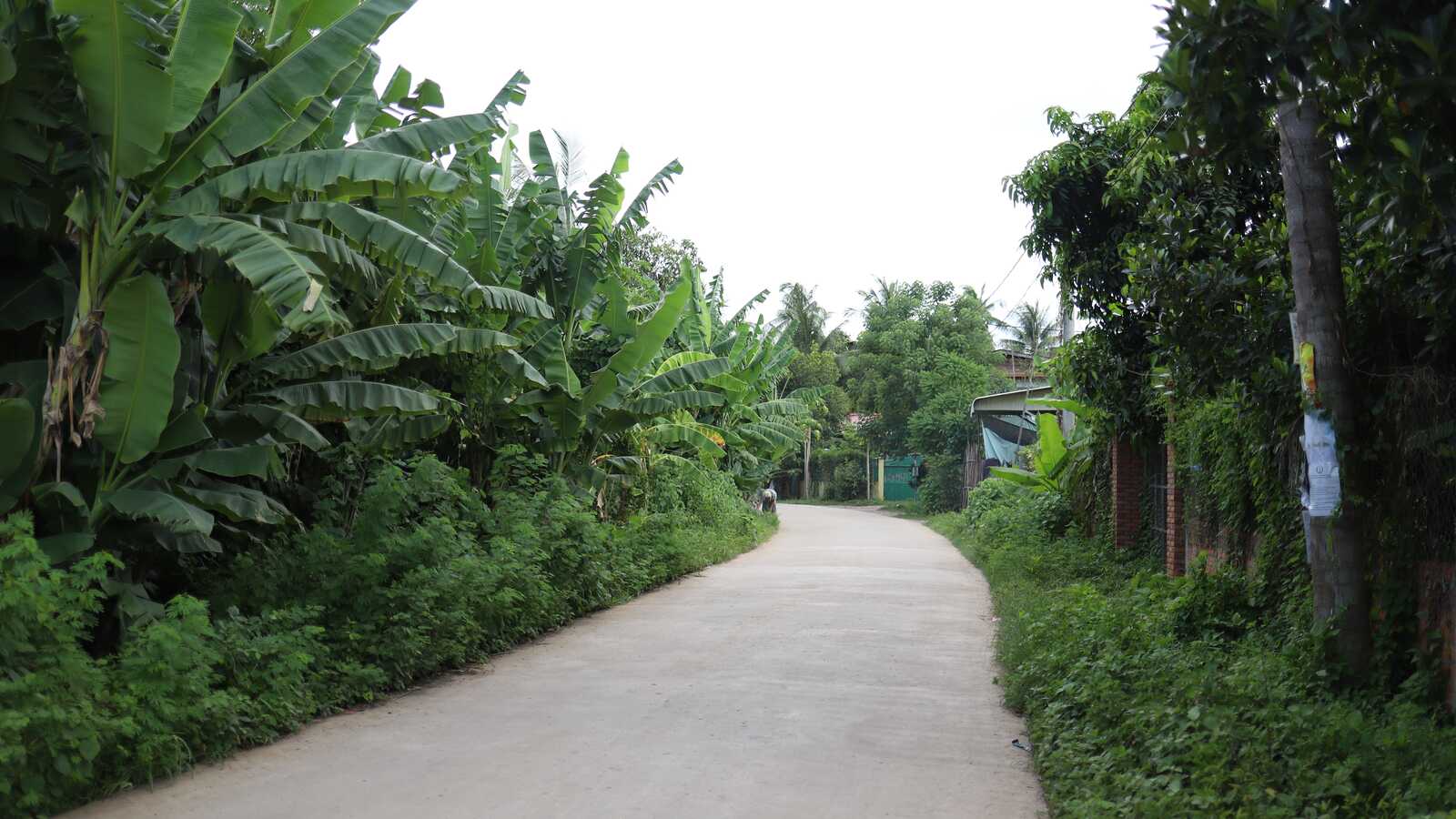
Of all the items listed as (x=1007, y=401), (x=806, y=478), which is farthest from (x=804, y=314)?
(x=1007, y=401)

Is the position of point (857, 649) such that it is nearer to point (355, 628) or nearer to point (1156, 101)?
point (355, 628)

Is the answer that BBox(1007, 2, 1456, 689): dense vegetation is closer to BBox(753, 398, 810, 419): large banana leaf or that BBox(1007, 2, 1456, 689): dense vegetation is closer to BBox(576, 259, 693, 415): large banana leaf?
BBox(576, 259, 693, 415): large banana leaf

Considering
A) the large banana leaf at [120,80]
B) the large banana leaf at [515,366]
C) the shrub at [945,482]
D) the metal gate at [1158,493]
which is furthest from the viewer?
the shrub at [945,482]

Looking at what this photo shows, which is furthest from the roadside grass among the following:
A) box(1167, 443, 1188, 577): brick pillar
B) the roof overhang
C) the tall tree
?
the tall tree

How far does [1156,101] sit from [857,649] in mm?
5992

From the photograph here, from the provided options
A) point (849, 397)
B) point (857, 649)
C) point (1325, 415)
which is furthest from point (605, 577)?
point (849, 397)

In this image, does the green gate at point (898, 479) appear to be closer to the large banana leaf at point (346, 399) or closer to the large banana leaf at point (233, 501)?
the large banana leaf at point (346, 399)

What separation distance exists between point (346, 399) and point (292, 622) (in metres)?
2.11

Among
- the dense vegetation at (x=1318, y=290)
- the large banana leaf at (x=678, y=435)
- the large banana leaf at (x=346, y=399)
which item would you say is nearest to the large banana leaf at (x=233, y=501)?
the large banana leaf at (x=346, y=399)

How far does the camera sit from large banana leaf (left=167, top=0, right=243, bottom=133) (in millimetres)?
7020

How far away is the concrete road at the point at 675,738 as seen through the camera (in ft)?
18.0

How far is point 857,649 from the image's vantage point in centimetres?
1014

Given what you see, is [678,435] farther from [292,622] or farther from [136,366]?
[136,366]

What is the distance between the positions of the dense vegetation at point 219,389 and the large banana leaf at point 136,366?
0.02 metres
